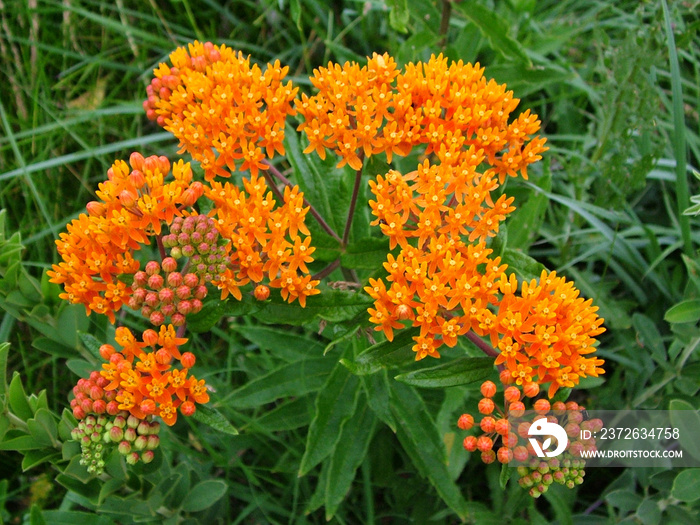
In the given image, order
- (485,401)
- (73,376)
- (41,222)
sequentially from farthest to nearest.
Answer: (41,222)
(73,376)
(485,401)

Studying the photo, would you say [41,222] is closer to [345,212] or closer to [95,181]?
[95,181]

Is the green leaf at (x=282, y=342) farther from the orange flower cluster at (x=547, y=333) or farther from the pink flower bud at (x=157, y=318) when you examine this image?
the orange flower cluster at (x=547, y=333)

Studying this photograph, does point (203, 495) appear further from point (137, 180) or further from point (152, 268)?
point (137, 180)

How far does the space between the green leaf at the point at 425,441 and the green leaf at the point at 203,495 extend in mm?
846

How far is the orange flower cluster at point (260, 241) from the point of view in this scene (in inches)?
97.8

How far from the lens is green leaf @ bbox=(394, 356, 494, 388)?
2318mm

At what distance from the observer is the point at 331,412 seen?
2.89 meters

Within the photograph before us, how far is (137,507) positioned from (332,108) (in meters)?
1.86

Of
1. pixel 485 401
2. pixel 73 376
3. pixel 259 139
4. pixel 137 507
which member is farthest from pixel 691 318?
pixel 73 376

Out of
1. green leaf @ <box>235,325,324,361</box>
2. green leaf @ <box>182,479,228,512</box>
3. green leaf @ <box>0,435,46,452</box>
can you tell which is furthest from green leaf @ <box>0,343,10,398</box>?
green leaf @ <box>235,325,324,361</box>

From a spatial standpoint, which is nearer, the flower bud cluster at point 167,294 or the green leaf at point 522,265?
the flower bud cluster at point 167,294

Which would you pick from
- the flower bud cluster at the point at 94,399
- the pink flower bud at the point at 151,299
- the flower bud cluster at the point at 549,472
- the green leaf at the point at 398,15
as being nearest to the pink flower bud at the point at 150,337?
the pink flower bud at the point at 151,299

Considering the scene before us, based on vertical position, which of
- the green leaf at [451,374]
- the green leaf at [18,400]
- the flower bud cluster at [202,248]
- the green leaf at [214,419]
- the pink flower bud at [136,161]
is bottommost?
the green leaf at [18,400]

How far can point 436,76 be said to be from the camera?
2.70 meters
